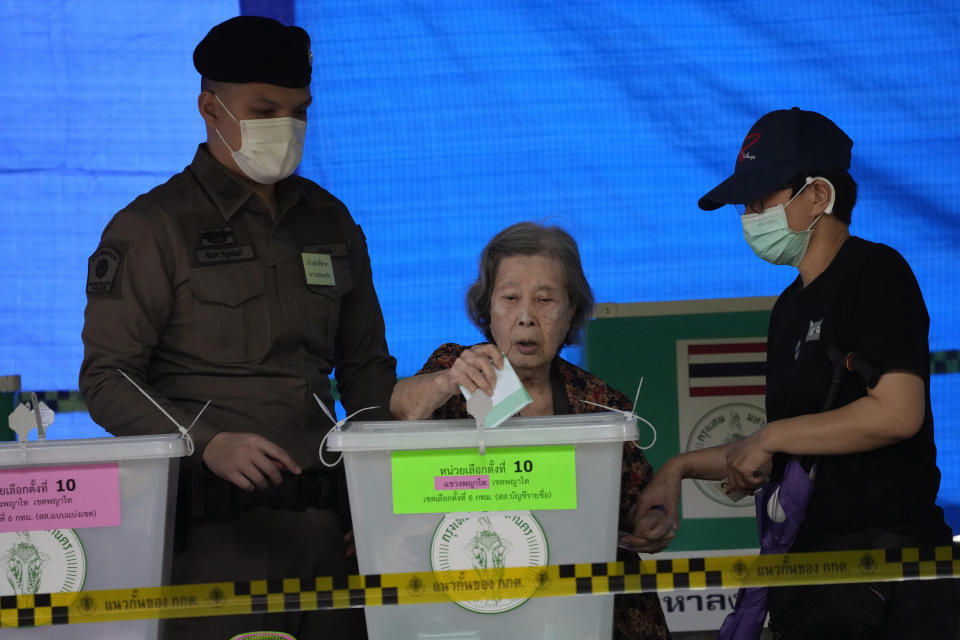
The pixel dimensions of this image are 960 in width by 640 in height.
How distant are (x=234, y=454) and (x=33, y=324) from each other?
8.24 feet

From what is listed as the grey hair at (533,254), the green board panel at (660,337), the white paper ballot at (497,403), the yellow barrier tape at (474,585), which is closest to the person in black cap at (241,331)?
the yellow barrier tape at (474,585)

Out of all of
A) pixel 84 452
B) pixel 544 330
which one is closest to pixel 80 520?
pixel 84 452

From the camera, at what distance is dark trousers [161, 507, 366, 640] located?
2225mm

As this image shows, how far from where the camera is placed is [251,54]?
8.00ft

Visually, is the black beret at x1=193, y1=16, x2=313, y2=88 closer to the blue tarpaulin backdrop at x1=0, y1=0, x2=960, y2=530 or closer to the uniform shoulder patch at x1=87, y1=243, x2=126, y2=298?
the uniform shoulder patch at x1=87, y1=243, x2=126, y2=298

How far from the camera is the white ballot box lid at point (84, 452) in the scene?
73.1 inches

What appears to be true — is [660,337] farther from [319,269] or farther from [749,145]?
[319,269]

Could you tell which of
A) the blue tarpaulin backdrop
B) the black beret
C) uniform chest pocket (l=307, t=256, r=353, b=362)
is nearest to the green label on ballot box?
uniform chest pocket (l=307, t=256, r=353, b=362)

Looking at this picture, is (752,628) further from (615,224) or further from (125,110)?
(125,110)

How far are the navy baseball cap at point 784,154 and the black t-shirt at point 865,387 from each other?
195mm

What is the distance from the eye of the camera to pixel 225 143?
8.18ft

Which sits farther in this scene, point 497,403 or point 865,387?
point 865,387

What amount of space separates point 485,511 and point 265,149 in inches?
41.3

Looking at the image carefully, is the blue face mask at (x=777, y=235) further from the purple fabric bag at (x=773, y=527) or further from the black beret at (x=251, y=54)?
the black beret at (x=251, y=54)
